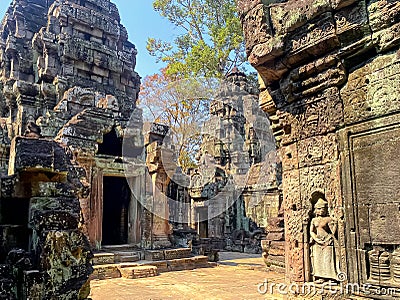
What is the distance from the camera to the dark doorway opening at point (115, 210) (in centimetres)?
1167

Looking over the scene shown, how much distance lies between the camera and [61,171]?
3562 mm

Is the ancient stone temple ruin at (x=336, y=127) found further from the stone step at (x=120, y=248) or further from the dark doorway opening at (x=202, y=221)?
the dark doorway opening at (x=202, y=221)

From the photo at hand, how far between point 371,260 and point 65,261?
2800 millimetres

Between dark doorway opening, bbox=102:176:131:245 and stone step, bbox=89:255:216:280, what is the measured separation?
225 cm

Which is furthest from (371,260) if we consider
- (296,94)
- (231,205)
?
(231,205)

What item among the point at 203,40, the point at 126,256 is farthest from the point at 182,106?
the point at 126,256

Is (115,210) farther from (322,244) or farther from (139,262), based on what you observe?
(322,244)

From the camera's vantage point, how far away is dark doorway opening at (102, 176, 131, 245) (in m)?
11.7

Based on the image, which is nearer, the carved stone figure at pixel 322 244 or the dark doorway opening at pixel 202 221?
the carved stone figure at pixel 322 244

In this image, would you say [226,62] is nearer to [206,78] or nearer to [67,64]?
[206,78]

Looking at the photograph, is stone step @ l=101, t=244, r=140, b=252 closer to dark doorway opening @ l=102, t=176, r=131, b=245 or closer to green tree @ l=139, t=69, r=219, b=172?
dark doorway opening @ l=102, t=176, r=131, b=245

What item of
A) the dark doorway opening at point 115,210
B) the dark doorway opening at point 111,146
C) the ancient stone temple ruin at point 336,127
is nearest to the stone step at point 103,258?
the dark doorway opening at point 115,210

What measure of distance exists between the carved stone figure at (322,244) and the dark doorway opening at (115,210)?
863 centimetres

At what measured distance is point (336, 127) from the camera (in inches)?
143
